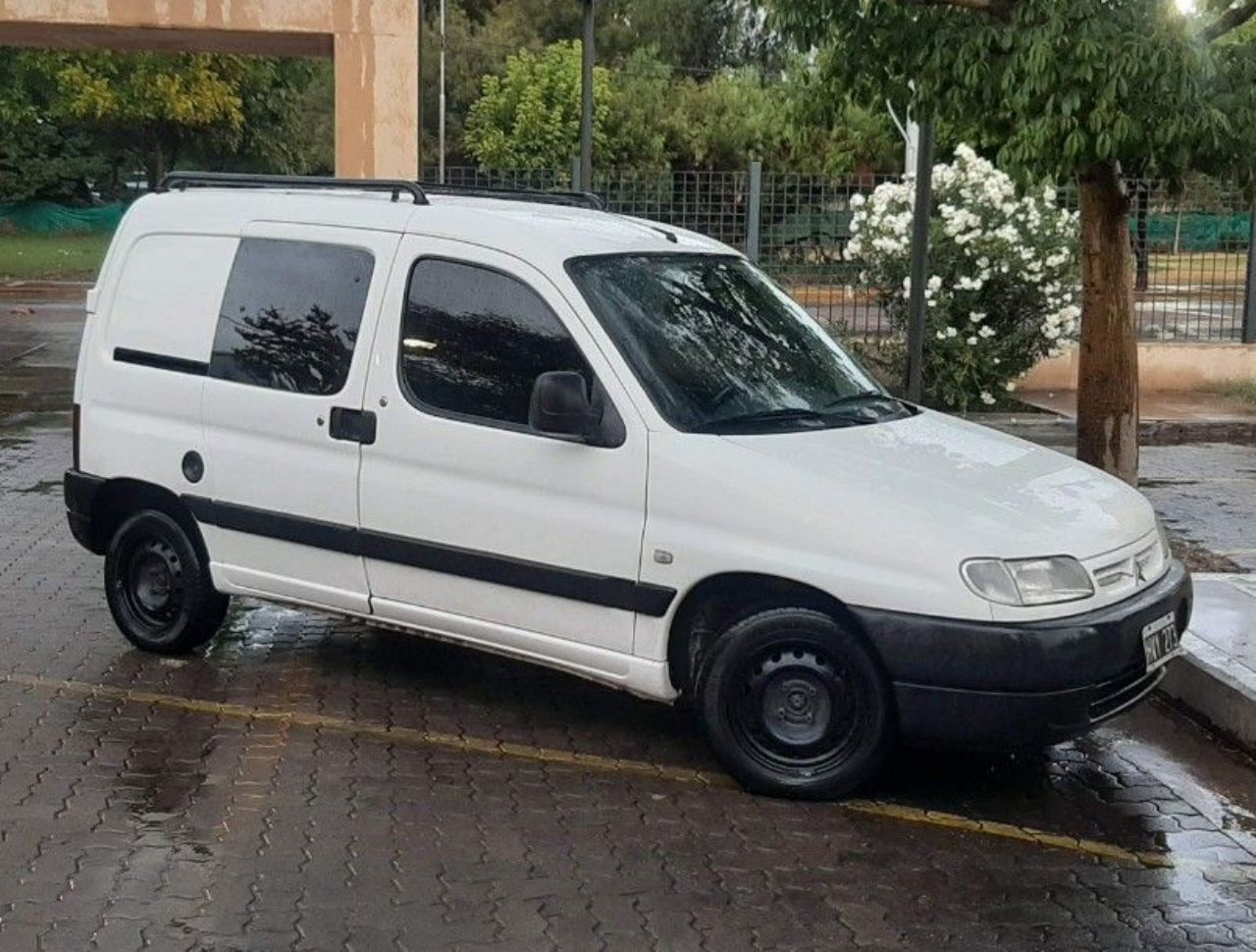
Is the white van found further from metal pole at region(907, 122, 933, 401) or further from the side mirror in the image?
metal pole at region(907, 122, 933, 401)

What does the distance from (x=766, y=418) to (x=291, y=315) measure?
80.6 inches

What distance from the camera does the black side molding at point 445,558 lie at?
5734 mm

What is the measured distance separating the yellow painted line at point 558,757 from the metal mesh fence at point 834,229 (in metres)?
10.3

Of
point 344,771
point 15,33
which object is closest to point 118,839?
point 344,771

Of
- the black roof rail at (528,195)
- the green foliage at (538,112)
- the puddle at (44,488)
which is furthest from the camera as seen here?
the green foliage at (538,112)

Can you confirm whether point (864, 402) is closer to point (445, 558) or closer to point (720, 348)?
point (720, 348)

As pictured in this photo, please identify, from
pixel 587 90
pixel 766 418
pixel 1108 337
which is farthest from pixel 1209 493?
pixel 766 418

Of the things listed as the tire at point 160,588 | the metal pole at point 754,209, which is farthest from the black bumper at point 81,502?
the metal pole at point 754,209

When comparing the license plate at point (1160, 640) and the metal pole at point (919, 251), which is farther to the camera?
the metal pole at point (919, 251)

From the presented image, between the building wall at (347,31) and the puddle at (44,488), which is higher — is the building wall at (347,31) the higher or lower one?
the higher one

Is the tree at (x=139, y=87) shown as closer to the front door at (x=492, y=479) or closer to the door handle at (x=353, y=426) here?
the door handle at (x=353, y=426)

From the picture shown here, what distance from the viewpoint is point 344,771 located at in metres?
5.86

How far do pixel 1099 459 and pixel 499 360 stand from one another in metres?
4.56

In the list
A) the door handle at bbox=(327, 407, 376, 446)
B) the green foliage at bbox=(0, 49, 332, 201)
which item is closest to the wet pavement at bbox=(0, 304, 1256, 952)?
the door handle at bbox=(327, 407, 376, 446)
